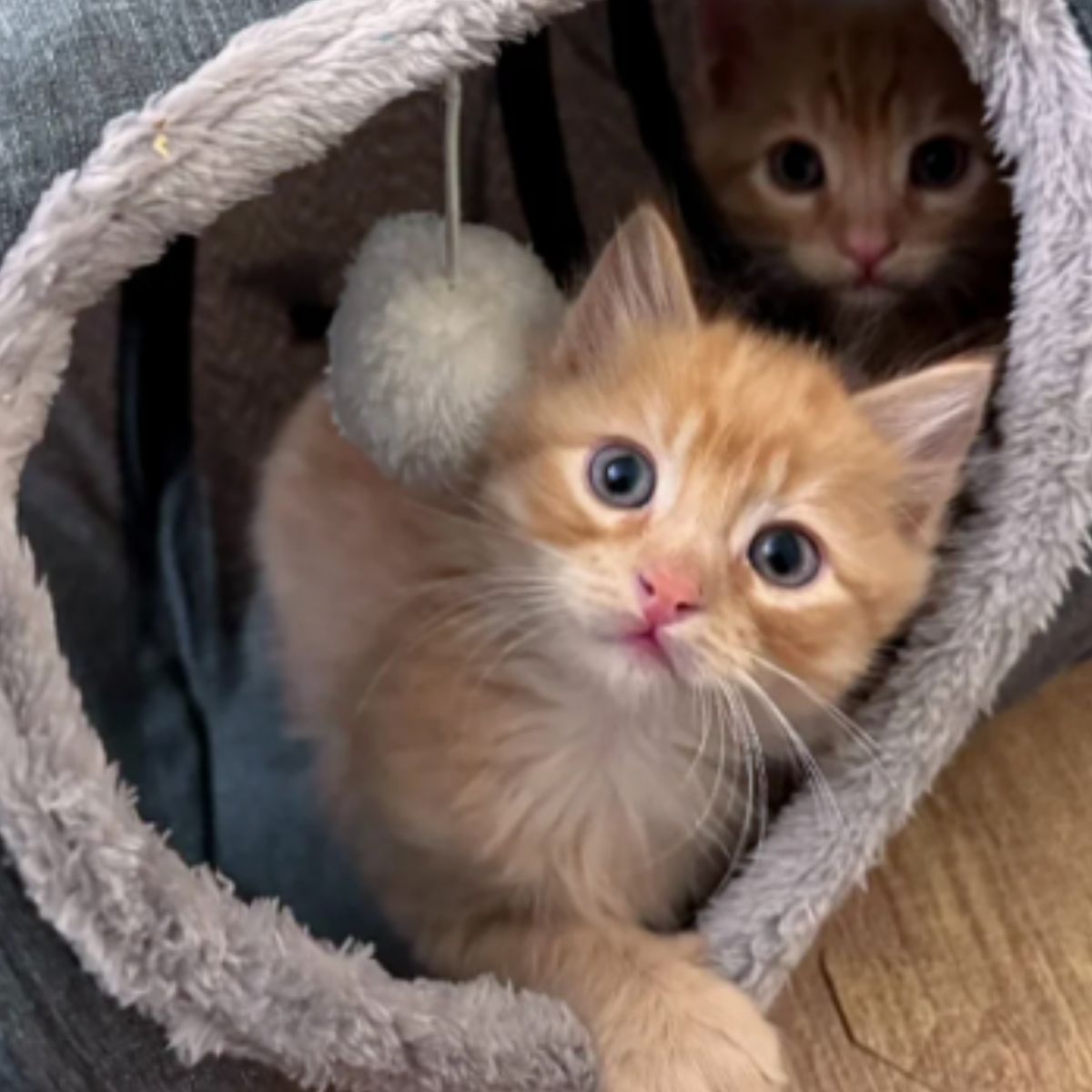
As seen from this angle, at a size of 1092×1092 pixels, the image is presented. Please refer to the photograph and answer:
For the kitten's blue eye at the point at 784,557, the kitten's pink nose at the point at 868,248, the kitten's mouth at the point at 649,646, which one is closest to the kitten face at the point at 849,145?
the kitten's pink nose at the point at 868,248

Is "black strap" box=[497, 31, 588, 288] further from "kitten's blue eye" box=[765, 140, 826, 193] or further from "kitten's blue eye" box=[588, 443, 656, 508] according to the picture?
"kitten's blue eye" box=[588, 443, 656, 508]

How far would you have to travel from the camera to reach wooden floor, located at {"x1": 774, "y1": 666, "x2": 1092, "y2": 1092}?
1188 millimetres

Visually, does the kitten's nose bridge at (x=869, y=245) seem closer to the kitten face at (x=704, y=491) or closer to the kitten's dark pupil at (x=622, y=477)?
the kitten face at (x=704, y=491)

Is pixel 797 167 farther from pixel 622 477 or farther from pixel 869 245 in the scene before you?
pixel 622 477

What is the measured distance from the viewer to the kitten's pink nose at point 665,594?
855mm

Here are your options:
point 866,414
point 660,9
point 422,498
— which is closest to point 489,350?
point 422,498

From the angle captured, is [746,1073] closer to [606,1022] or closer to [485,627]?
[606,1022]

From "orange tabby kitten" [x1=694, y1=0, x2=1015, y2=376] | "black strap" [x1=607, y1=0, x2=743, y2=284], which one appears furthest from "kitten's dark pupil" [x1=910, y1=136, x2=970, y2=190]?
"black strap" [x1=607, y1=0, x2=743, y2=284]

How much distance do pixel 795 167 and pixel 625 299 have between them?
1.15 feet

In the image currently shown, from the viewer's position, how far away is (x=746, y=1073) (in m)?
0.96

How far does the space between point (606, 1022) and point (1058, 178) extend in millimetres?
540

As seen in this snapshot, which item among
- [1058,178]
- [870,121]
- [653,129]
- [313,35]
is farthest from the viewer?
[653,129]

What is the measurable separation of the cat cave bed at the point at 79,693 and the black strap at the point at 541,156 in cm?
35

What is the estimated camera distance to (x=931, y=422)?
3.16 feet
